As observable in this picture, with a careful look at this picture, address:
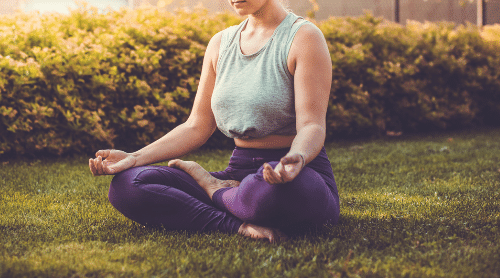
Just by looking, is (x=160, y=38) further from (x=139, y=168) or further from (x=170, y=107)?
(x=139, y=168)

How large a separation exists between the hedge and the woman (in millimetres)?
3076

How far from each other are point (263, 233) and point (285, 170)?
1.76ft

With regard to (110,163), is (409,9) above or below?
below

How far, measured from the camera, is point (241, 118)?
9.08 ft

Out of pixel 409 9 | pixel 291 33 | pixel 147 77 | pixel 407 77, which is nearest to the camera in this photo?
pixel 291 33

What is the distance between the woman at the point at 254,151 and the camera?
8.16 ft

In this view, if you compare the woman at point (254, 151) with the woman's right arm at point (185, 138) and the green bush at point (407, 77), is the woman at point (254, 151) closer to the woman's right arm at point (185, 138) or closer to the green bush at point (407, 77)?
the woman's right arm at point (185, 138)

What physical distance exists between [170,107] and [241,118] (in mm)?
3588

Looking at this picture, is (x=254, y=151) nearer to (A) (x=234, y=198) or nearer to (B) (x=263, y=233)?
(A) (x=234, y=198)

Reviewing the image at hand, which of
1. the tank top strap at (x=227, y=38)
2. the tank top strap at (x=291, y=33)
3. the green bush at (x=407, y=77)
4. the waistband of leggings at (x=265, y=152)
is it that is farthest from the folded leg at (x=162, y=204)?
the green bush at (x=407, y=77)

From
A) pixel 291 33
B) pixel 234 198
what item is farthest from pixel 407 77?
pixel 234 198

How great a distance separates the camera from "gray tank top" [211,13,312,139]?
271 cm

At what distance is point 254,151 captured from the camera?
2.86m

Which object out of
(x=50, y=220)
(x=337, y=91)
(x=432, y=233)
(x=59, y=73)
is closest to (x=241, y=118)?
(x=432, y=233)
